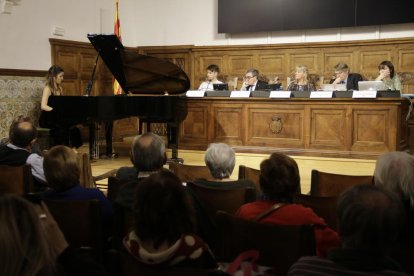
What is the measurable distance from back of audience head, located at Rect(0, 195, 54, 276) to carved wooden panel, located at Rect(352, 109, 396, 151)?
6250mm

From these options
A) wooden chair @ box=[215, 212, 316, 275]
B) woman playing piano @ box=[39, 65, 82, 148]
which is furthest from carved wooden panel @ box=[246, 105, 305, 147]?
wooden chair @ box=[215, 212, 316, 275]

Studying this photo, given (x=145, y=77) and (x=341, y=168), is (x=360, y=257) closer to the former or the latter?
(x=341, y=168)

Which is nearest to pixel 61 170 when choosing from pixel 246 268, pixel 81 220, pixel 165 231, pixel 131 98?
pixel 81 220

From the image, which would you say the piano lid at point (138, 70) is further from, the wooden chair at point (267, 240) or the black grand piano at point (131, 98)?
the wooden chair at point (267, 240)

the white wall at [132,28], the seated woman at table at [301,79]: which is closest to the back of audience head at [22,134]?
the white wall at [132,28]

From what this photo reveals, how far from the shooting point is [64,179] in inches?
101

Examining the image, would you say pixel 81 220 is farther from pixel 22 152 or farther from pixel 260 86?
pixel 260 86

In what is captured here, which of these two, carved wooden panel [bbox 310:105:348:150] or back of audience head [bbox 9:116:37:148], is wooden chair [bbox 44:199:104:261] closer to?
back of audience head [bbox 9:116:37:148]

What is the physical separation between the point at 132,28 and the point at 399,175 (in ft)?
31.0

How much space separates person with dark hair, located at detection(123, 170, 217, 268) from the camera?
66.3 inches

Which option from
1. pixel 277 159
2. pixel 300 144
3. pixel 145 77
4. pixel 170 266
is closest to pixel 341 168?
pixel 300 144

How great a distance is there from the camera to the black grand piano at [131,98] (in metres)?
6.17

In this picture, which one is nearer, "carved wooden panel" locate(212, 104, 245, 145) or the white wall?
"carved wooden panel" locate(212, 104, 245, 145)

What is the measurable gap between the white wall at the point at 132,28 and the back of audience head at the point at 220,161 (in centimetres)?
599
